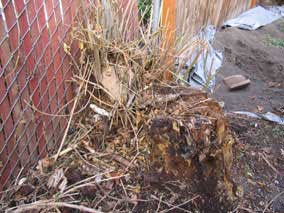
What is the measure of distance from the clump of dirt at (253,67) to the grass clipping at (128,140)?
3.52ft

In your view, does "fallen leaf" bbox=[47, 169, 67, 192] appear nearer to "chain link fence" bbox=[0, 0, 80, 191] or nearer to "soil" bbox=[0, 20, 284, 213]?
"soil" bbox=[0, 20, 284, 213]

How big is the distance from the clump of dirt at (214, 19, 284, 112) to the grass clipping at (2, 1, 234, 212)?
107cm

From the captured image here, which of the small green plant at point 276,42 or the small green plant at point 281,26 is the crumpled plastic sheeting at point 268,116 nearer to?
the small green plant at point 276,42

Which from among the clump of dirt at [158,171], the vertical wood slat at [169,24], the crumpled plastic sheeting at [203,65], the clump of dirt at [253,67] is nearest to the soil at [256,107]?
the clump of dirt at [253,67]

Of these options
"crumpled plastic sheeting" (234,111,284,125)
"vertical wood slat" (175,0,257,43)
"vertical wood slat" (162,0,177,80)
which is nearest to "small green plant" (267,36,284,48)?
"vertical wood slat" (175,0,257,43)

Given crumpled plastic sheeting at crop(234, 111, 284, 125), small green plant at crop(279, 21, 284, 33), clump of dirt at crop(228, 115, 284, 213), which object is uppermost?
clump of dirt at crop(228, 115, 284, 213)

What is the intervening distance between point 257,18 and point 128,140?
4973mm

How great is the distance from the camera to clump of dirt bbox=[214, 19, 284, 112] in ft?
14.5

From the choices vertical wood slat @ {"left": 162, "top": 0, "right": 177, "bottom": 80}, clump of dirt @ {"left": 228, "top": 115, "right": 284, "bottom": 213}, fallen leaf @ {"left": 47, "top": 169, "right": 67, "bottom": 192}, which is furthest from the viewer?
vertical wood slat @ {"left": 162, "top": 0, "right": 177, "bottom": 80}

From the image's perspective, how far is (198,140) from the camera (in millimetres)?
2441

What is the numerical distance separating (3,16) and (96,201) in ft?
3.98

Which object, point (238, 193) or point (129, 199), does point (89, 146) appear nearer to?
point (129, 199)

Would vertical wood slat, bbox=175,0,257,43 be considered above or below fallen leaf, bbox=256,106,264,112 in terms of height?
above

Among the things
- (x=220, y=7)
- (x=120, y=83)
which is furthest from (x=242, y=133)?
(x=220, y=7)
